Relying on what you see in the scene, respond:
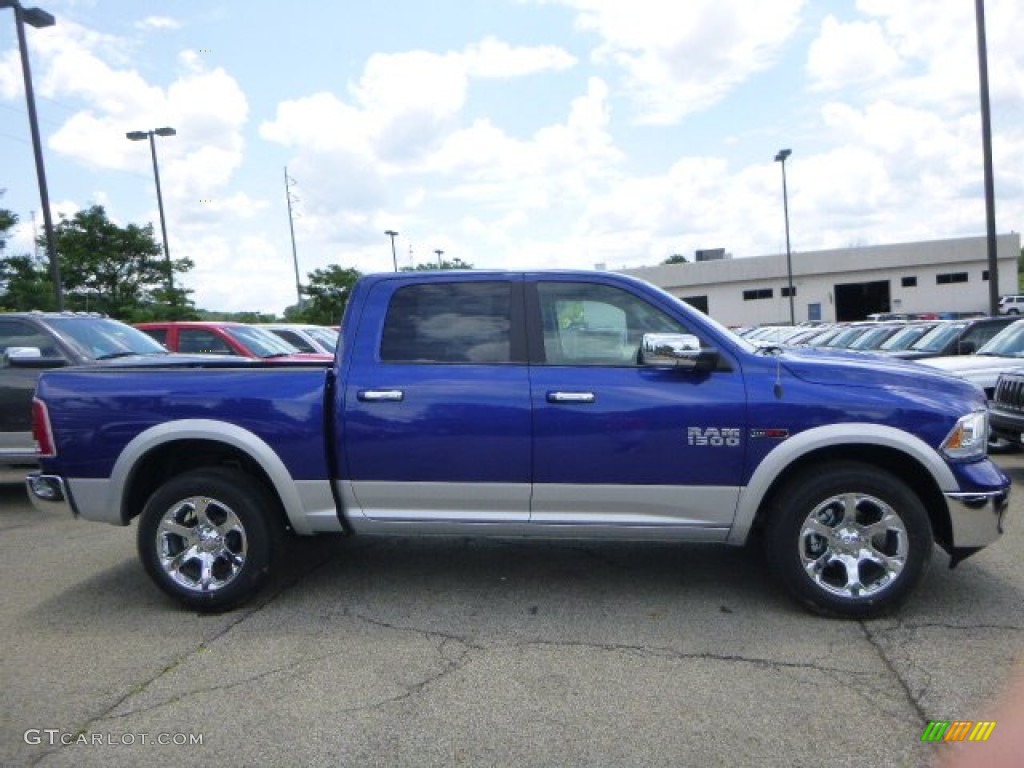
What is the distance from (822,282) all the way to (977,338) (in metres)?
51.6

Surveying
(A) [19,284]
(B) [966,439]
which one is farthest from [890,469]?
(A) [19,284]

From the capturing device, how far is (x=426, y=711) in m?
3.45

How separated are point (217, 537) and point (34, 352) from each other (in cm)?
390

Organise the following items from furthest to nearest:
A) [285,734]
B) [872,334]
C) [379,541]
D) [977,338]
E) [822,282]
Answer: [822,282], [872,334], [977,338], [379,541], [285,734]

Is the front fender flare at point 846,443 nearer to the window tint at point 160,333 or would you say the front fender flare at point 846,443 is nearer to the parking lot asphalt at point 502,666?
the parking lot asphalt at point 502,666

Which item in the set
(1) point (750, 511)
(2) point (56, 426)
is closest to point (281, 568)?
(2) point (56, 426)

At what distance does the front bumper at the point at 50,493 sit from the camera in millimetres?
4773

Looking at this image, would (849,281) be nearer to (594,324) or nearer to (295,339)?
(295,339)

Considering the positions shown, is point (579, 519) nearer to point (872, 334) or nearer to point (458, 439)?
point (458, 439)

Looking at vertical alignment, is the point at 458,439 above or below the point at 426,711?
Result: above

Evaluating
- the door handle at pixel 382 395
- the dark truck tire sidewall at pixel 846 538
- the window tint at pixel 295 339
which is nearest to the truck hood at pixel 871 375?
the dark truck tire sidewall at pixel 846 538

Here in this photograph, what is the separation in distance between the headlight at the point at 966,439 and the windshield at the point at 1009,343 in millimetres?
5715

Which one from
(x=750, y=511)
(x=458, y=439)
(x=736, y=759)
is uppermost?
(x=458, y=439)

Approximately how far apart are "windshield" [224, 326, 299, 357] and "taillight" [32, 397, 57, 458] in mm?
6629
